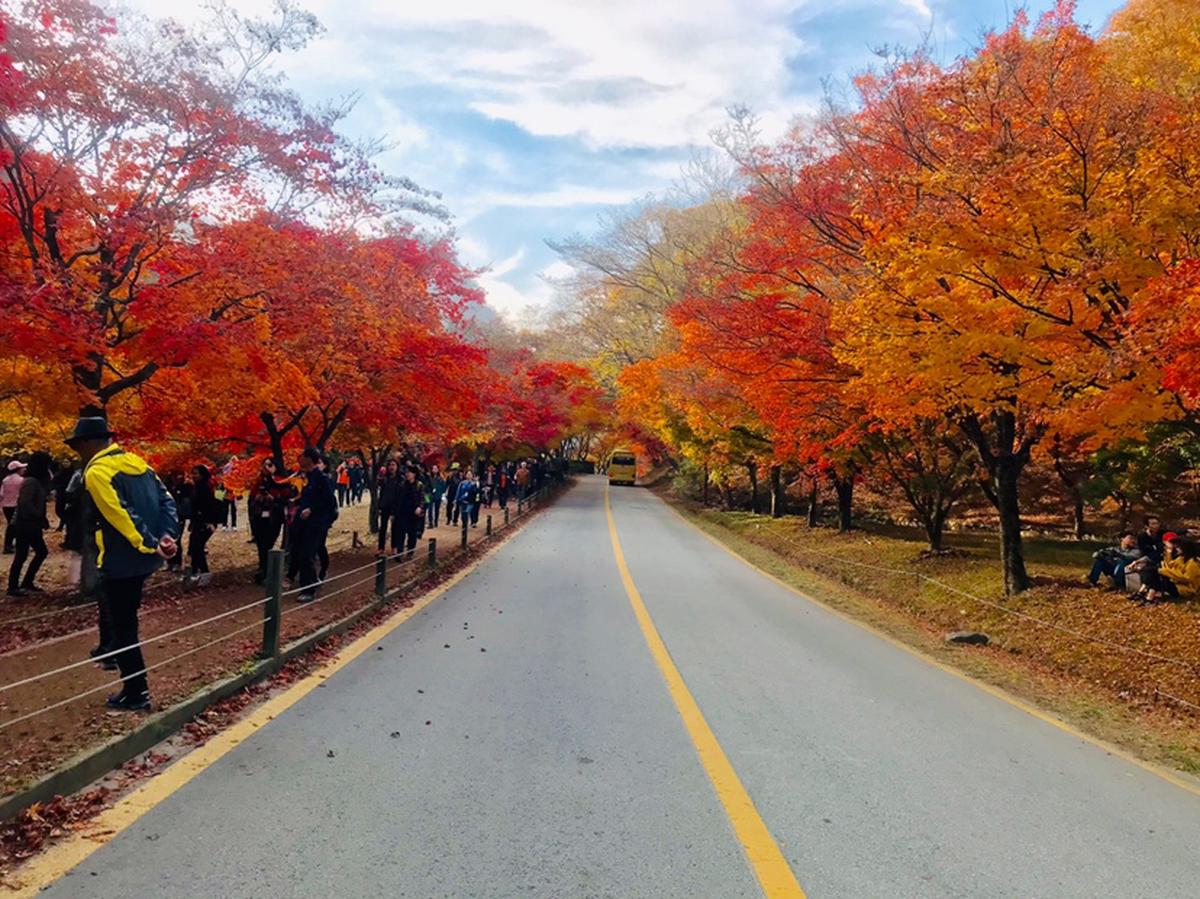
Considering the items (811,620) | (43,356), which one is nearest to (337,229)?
(43,356)

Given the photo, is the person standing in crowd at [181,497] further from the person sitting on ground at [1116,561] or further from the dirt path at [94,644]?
the person sitting on ground at [1116,561]

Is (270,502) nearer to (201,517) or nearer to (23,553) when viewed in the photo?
(201,517)

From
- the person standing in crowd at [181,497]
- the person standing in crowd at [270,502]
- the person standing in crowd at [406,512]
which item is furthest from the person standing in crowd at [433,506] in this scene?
the person standing in crowd at [270,502]

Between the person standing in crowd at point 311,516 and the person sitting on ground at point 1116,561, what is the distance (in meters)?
11.1

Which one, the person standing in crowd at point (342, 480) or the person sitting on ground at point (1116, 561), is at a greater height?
the person standing in crowd at point (342, 480)

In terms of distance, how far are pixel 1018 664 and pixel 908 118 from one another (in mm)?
7045

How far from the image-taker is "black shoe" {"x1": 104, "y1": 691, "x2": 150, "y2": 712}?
486 centimetres

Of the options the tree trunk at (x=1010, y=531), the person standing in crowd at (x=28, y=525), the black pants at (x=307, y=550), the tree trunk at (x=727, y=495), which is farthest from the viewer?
the tree trunk at (x=727, y=495)

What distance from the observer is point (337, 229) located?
11.1 m

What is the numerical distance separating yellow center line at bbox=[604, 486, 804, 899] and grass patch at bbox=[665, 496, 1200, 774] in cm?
356

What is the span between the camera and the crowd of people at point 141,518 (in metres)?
4.86

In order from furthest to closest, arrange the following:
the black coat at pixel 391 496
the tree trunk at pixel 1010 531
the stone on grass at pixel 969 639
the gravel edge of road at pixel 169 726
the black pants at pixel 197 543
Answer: the black coat at pixel 391 496 < the tree trunk at pixel 1010 531 < the black pants at pixel 197 543 < the stone on grass at pixel 969 639 < the gravel edge of road at pixel 169 726

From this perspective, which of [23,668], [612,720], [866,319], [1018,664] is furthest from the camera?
[866,319]

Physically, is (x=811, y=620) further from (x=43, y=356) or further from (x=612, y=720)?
(x=43, y=356)
